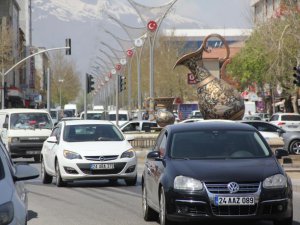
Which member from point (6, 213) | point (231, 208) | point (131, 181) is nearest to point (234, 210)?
point (231, 208)

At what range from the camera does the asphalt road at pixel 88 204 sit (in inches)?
546

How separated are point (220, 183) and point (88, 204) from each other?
563cm

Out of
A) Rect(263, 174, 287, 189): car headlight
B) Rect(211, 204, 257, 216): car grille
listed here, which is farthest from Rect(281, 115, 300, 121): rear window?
Rect(211, 204, 257, 216): car grille

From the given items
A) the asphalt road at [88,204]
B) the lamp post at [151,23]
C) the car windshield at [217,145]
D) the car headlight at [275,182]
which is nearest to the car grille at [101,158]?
the asphalt road at [88,204]

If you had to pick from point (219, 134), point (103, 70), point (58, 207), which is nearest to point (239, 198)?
point (219, 134)

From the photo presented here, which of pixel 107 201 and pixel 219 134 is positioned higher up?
pixel 219 134

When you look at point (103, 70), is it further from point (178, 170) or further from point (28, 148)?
point (178, 170)

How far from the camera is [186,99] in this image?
10562cm

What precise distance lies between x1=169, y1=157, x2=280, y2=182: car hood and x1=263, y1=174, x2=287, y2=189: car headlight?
6 cm

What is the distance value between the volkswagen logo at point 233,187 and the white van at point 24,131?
845 inches

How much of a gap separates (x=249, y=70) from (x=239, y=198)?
229 feet

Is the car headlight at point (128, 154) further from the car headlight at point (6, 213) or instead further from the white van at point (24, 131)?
the car headlight at point (6, 213)

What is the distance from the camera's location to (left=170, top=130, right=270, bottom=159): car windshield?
1262 centimetres

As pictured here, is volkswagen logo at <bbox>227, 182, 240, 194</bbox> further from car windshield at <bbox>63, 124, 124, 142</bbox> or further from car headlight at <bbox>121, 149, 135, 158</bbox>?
car windshield at <bbox>63, 124, 124, 142</bbox>
